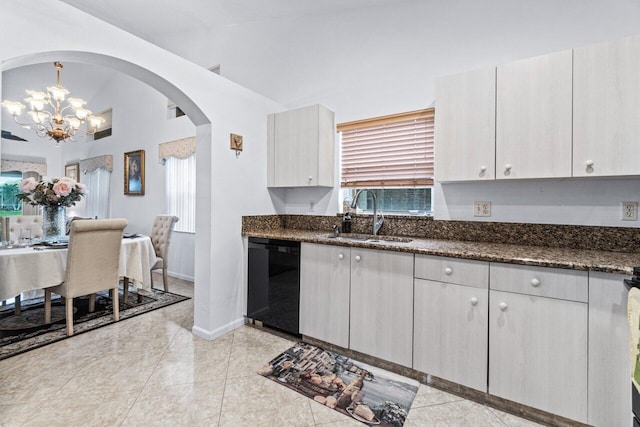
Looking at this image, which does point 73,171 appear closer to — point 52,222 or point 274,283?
point 52,222

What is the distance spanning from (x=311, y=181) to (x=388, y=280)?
4.08ft

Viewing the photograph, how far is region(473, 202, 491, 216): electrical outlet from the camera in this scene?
2201 millimetres

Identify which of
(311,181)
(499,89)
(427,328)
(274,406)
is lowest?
(274,406)

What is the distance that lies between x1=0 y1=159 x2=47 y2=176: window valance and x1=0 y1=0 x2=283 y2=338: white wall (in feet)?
19.0

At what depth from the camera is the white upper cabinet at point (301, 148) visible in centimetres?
276

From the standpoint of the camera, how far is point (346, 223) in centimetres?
274

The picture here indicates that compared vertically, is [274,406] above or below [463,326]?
below

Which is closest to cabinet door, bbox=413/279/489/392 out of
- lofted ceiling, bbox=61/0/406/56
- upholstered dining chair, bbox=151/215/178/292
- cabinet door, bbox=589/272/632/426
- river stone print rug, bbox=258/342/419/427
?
river stone print rug, bbox=258/342/419/427

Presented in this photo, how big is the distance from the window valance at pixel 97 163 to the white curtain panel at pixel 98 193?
10 cm

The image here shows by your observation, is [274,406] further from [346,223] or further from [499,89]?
[499,89]

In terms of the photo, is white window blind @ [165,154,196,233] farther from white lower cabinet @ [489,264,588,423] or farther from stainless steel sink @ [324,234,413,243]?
white lower cabinet @ [489,264,588,423]

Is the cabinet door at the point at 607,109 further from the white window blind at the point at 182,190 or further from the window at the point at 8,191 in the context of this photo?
the window at the point at 8,191

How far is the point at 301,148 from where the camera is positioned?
2.83 m

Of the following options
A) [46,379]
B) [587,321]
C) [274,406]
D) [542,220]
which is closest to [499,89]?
[542,220]
